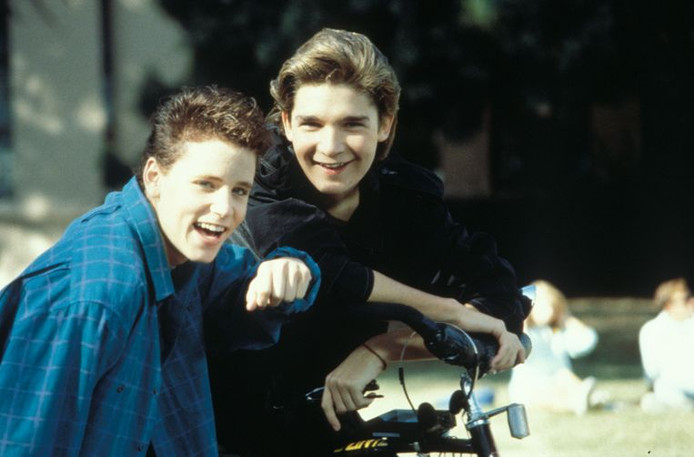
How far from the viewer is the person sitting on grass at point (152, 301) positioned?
229 cm

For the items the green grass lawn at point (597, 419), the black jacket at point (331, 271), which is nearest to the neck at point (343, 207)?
the black jacket at point (331, 271)

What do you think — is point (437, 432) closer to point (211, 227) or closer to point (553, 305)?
point (211, 227)

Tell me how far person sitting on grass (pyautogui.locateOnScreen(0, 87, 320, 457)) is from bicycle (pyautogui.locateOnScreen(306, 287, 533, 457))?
26 centimetres

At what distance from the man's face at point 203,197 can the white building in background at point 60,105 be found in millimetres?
11226

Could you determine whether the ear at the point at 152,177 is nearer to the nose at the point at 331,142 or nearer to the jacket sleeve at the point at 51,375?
the jacket sleeve at the point at 51,375

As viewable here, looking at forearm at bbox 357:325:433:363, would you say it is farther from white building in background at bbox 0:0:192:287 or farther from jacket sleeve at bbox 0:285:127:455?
white building in background at bbox 0:0:192:287

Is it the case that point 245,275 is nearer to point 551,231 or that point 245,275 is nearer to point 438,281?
point 438,281

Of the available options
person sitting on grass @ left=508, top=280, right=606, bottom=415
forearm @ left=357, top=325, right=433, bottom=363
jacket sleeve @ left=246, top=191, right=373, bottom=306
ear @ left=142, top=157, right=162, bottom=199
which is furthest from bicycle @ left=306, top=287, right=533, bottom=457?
person sitting on grass @ left=508, top=280, right=606, bottom=415

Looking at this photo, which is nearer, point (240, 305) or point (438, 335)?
point (438, 335)

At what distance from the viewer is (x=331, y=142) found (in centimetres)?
298

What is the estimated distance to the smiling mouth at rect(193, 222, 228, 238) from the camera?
8.36 ft

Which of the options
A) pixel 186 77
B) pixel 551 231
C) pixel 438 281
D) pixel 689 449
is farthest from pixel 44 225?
pixel 438 281

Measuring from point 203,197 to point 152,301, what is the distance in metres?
0.24

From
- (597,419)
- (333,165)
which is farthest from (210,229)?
(597,419)
